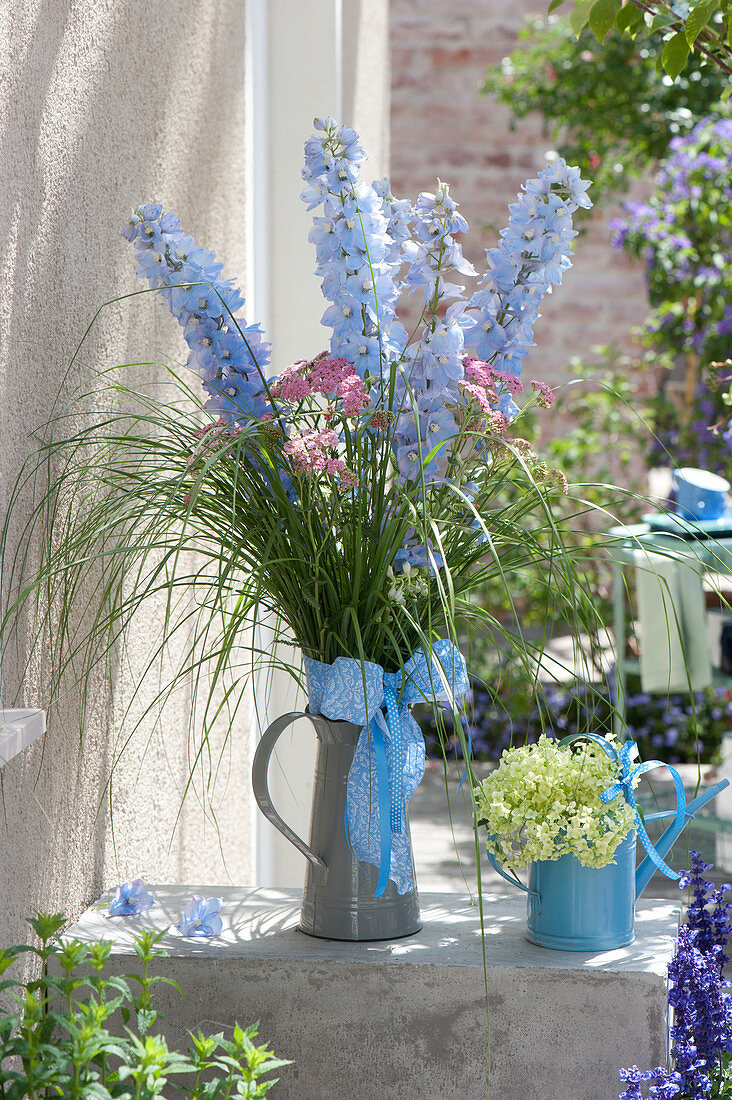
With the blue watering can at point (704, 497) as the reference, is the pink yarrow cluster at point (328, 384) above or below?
below

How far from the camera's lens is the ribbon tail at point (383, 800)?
4.06ft

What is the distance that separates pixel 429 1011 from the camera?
1.23 meters

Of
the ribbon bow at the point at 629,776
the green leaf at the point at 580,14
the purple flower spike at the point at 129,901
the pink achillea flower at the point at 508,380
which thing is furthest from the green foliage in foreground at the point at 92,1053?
the green leaf at the point at 580,14

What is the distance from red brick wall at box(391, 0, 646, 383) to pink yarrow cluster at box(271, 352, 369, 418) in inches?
170

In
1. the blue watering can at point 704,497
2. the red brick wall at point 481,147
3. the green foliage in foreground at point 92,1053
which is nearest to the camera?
the green foliage in foreground at point 92,1053

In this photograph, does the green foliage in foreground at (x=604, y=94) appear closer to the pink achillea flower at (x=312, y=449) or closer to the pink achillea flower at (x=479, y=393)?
the pink achillea flower at (x=479, y=393)

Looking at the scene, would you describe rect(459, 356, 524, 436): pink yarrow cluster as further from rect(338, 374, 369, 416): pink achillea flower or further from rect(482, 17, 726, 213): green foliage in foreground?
rect(482, 17, 726, 213): green foliage in foreground

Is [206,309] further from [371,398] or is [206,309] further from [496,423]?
[496,423]

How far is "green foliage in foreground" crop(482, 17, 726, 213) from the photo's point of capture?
14.5ft

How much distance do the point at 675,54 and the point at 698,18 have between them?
0.10 m

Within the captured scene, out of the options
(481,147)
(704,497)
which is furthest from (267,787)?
(481,147)

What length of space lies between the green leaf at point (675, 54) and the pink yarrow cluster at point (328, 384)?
634 millimetres

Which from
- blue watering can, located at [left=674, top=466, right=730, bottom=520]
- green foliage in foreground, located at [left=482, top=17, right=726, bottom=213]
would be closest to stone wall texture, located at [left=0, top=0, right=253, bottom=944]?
blue watering can, located at [left=674, top=466, right=730, bottom=520]

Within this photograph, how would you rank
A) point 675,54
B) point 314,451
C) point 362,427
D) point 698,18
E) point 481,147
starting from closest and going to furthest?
point 314,451
point 362,427
point 698,18
point 675,54
point 481,147
